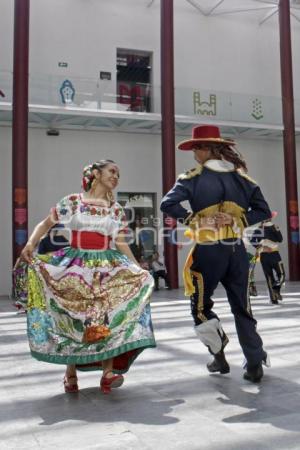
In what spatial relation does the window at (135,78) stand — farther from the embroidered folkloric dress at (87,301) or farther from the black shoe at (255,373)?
the black shoe at (255,373)

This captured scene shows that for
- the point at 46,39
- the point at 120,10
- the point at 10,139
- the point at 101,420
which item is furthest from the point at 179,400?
the point at 120,10

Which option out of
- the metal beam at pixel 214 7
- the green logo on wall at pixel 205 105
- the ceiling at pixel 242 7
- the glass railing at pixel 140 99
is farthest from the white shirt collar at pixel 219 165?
the metal beam at pixel 214 7

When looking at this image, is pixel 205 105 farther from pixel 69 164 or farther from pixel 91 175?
pixel 91 175

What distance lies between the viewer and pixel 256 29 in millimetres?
17703

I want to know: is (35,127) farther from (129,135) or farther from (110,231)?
(110,231)

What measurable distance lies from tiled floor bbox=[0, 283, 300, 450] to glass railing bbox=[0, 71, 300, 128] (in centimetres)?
978

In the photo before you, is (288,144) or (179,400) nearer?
(179,400)

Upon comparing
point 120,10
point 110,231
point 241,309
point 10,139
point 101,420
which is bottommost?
point 101,420

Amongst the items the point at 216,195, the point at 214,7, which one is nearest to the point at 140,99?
the point at 214,7

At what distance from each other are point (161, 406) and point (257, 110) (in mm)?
13986

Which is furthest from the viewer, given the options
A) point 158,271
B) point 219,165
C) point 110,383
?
point 158,271

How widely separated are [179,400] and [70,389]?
0.75 metres

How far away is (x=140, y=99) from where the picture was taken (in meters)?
15.1

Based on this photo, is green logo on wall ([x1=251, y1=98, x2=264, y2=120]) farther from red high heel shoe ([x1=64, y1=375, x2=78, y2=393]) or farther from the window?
red high heel shoe ([x1=64, y1=375, x2=78, y2=393])
